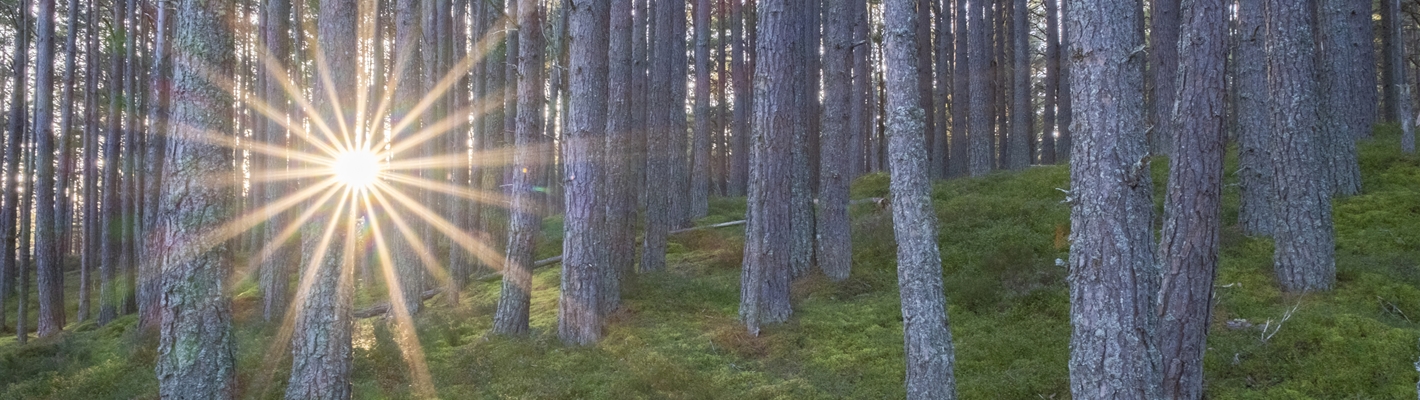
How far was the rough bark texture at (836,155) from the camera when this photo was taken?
35.8 ft

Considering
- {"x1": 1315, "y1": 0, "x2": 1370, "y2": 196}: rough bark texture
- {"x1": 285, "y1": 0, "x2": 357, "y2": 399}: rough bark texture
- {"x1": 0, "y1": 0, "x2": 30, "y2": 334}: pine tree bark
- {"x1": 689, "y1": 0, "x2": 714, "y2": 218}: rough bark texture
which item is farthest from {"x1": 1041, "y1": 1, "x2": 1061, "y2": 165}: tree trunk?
{"x1": 0, "y1": 0, "x2": 30, "y2": 334}: pine tree bark

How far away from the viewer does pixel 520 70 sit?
9688mm

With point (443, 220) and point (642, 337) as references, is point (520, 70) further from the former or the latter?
point (443, 220)

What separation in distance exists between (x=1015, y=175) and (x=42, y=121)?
20.6 meters

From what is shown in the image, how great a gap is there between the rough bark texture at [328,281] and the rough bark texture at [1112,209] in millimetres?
6229

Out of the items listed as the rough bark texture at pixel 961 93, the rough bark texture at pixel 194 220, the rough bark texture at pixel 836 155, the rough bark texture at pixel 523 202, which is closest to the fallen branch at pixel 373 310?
the rough bark texture at pixel 523 202

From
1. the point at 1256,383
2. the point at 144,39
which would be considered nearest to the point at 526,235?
the point at 1256,383

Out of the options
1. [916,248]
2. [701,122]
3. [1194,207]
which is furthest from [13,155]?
[1194,207]

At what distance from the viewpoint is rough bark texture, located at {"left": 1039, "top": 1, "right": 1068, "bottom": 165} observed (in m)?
22.1

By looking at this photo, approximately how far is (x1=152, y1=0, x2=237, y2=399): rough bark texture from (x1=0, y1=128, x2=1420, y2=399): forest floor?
103 centimetres

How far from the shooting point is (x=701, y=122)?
20.2 meters

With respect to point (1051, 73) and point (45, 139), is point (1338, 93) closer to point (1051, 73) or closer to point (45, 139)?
point (1051, 73)

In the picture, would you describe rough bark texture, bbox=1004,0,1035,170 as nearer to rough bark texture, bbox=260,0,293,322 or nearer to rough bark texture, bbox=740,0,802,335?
rough bark texture, bbox=740,0,802,335

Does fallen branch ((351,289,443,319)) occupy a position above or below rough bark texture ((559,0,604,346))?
below
